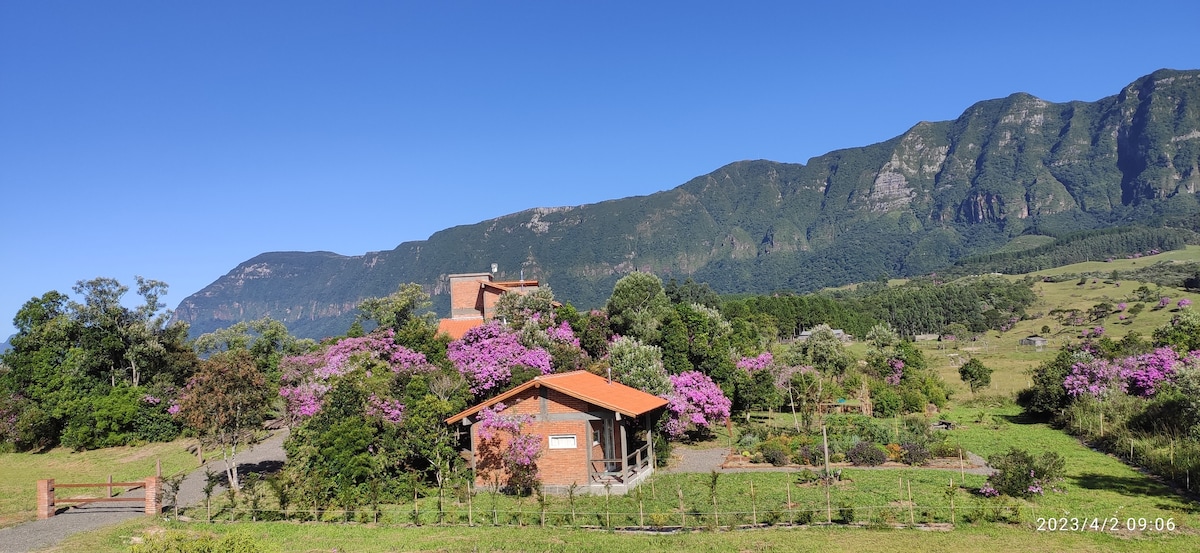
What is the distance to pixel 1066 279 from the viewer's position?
141 m

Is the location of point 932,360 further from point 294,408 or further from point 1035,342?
point 294,408

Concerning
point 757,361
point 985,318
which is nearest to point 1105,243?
point 985,318

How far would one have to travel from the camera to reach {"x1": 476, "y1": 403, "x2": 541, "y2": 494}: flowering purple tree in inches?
812

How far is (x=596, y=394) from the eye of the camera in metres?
22.4

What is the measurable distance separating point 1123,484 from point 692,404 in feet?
46.6

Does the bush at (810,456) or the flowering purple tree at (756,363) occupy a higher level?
the flowering purple tree at (756,363)

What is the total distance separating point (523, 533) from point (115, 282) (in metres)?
35.9

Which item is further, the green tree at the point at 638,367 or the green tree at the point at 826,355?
the green tree at the point at 826,355

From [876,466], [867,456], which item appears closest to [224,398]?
[867,456]

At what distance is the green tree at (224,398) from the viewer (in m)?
21.5

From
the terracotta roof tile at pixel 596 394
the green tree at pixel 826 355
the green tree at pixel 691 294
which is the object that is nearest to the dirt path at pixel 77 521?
the terracotta roof tile at pixel 596 394

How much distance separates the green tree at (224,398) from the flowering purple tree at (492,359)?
747 cm

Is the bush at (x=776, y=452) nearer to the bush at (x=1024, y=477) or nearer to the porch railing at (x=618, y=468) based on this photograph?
the porch railing at (x=618, y=468)

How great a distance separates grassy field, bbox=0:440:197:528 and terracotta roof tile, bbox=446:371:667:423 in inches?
594
